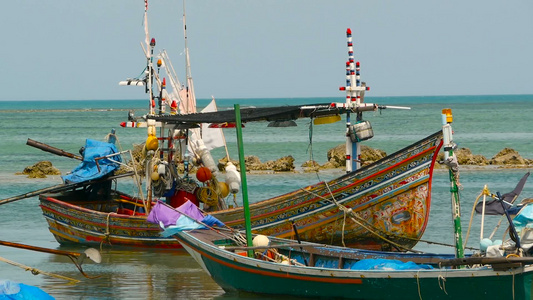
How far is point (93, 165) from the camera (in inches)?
738

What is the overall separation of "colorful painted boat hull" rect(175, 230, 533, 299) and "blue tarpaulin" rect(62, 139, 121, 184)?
5.25m

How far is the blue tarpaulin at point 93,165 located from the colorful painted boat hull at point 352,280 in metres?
5.25

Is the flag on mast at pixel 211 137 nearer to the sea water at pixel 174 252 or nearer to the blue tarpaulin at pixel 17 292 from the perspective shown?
the sea water at pixel 174 252

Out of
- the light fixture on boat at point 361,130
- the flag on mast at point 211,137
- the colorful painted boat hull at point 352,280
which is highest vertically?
the light fixture on boat at point 361,130

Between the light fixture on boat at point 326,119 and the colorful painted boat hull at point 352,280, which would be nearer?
the colorful painted boat hull at point 352,280

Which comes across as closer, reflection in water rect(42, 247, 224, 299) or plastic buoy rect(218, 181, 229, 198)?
reflection in water rect(42, 247, 224, 299)

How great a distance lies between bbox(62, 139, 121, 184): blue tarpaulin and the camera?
1852cm

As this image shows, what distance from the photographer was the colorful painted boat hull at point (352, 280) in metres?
10.6

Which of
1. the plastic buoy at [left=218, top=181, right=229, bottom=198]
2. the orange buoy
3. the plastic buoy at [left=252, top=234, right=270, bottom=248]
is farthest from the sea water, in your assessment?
the orange buoy

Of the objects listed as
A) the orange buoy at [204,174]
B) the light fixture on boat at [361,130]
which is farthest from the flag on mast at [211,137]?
the light fixture on boat at [361,130]

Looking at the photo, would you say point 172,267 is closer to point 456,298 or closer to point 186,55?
point 186,55

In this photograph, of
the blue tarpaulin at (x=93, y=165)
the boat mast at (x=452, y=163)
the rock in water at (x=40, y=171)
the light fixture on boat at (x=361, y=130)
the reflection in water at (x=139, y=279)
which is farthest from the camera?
the rock in water at (x=40, y=171)

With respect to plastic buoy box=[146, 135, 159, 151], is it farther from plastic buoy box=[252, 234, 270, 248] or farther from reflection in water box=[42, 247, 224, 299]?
plastic buoy box=[252, 234, 270, 248]

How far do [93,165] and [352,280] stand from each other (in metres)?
8.75
